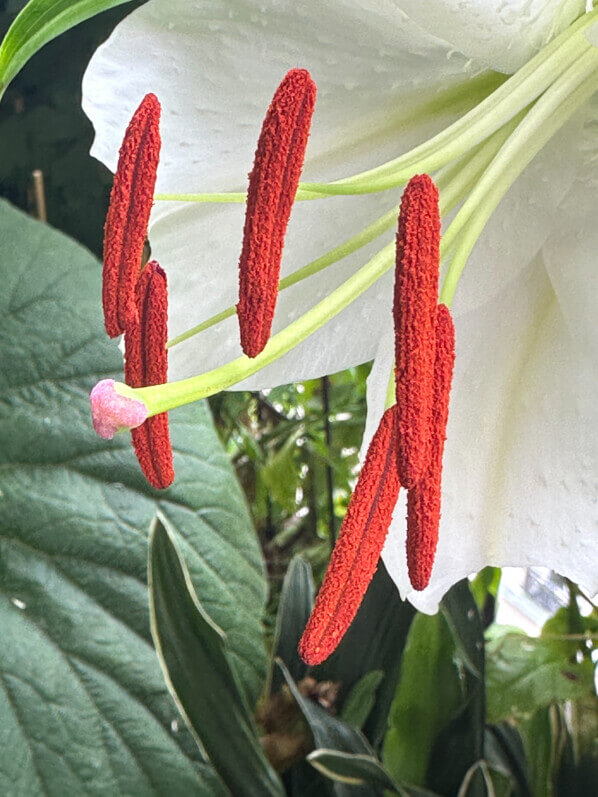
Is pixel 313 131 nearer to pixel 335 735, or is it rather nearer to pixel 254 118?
pixel 254 118

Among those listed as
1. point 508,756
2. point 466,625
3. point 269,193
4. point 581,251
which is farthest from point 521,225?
point 508,756

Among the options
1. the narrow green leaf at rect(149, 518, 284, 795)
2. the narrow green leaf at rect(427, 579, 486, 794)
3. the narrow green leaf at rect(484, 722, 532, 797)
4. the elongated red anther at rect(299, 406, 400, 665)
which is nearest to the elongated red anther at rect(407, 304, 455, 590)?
the elongated red anther at rect(299, 406, 400, 665)

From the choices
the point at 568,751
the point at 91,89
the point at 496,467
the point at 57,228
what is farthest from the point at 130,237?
the point at 568,751

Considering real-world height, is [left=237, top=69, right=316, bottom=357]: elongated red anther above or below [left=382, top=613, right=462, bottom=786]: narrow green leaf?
above

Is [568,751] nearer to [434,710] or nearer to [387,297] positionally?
[434,710]

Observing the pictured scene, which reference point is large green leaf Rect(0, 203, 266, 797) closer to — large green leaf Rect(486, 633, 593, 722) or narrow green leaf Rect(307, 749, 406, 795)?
narrow green leaf Rect(307, 749, 406, 795)

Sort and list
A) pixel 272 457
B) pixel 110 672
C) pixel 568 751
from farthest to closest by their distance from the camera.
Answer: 1. pixel 272 457
2. pixel 568 751
3. pixel 110 672

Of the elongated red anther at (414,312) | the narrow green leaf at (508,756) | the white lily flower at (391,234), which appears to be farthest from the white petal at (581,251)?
the narrow green leaf at (508,756)
